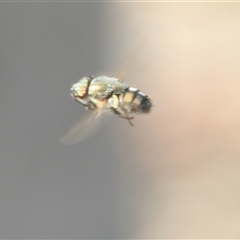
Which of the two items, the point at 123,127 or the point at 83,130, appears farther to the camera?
the point at 123,127

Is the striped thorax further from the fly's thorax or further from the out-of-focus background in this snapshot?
the out-of-focus background

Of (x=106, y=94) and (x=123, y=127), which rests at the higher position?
(x=123, y=127)

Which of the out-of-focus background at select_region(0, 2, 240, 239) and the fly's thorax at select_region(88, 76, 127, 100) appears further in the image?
the out-of-focus background at select_region(0, 2, 240, 239)

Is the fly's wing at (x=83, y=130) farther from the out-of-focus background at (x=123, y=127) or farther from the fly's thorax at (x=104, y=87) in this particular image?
the out-of-focus background at (x=123, y=127)

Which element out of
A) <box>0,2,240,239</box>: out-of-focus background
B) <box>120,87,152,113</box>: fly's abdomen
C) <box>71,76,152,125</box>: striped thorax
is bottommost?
<box>120,87,152,113</box>: fly's abdomen

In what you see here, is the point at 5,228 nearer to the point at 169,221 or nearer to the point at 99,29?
the point at 169,221

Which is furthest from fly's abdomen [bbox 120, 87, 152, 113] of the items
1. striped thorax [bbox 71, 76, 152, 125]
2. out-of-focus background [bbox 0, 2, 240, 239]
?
out-of-focus background [bbox 0, 2, 240, 239]

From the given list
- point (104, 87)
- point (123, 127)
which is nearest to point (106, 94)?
point (104, 87)

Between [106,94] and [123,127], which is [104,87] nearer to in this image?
[106,94]
